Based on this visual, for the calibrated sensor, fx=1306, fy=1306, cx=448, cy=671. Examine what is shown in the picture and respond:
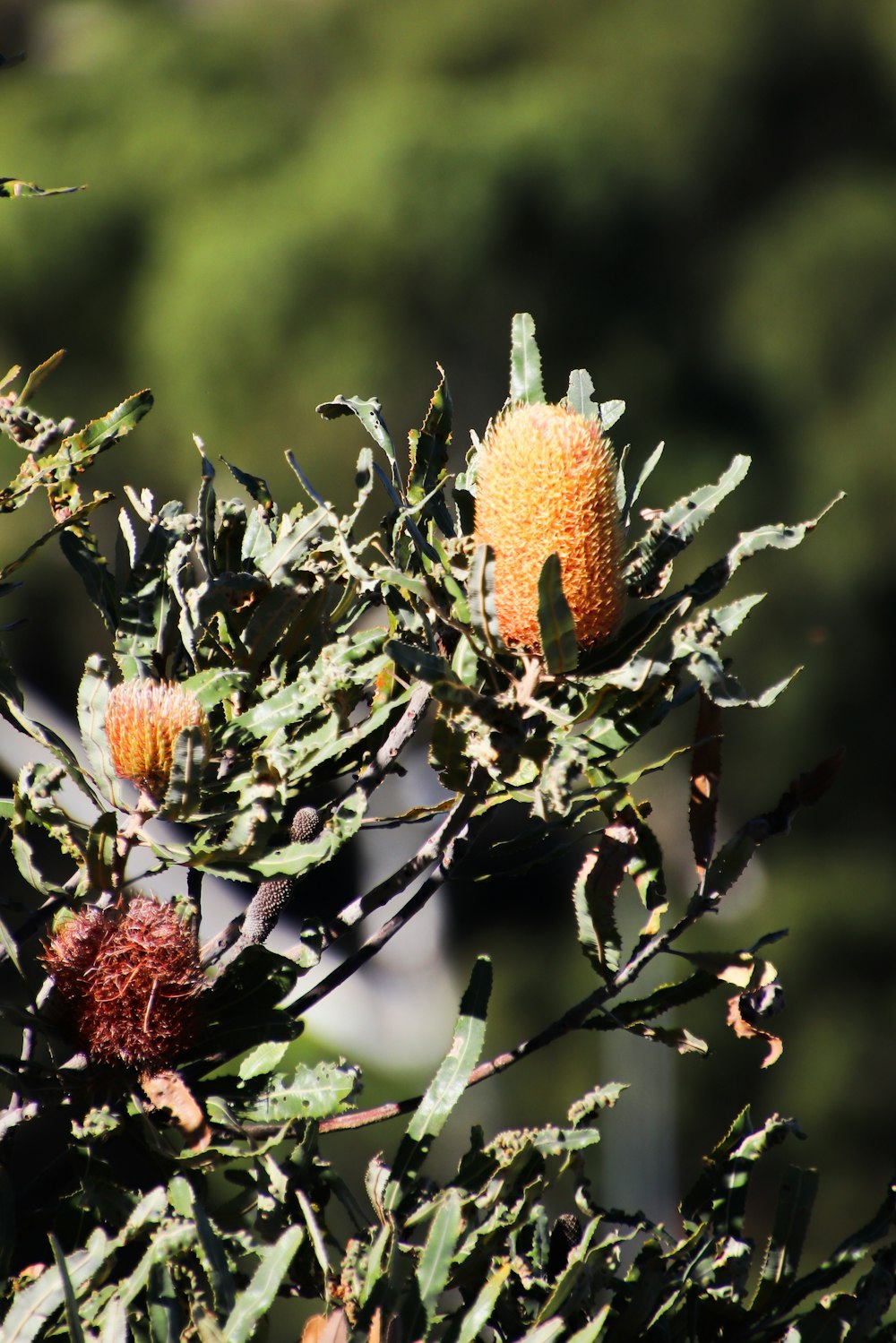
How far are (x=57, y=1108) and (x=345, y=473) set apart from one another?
13.5ft

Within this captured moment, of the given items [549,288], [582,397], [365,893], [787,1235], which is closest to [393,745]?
[365,893]

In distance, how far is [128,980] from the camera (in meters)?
0.59

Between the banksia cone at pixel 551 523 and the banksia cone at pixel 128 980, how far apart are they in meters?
0.22

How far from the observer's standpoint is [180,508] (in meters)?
0.63

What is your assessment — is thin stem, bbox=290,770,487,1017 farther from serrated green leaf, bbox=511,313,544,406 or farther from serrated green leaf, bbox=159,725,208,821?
serrated green leaf, bbox=511,313,544,406

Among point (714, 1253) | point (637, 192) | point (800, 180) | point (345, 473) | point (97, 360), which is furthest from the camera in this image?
point (800, 180)

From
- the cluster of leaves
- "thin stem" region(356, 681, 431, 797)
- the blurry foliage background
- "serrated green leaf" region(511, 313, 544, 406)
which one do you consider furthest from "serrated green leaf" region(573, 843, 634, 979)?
the blurry foliage background

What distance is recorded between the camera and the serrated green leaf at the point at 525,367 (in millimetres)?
648

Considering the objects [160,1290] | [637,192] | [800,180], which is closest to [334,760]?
[160,1290]

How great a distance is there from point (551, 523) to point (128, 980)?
0.28 m

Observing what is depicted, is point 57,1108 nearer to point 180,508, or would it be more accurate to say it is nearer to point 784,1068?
point 180,508

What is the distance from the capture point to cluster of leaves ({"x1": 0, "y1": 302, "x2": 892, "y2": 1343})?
514 mm

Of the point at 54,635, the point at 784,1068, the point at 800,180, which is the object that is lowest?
the point at 784,1068

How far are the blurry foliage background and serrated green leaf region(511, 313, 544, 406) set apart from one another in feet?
12.5
